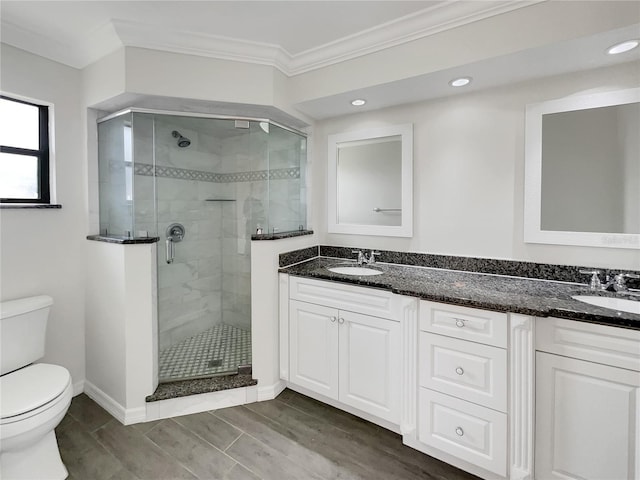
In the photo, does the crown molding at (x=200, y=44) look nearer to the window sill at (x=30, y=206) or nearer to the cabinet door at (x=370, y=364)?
the window sill at (x=30, y=206)

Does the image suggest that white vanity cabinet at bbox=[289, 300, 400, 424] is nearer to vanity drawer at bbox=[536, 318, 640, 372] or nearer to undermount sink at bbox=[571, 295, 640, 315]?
vanity drawer at bbox=[536, 318, 640, 372]

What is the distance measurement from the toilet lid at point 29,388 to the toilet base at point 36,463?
23 centimetres

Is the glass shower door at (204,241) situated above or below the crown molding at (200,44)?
below

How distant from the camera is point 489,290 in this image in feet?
5.45

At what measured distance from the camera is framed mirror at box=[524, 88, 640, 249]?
1.65 m

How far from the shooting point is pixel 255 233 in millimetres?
2318

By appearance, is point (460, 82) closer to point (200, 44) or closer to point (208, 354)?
point (200, 44)

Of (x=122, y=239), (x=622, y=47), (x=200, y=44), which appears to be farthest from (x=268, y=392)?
(x=622, y=47)

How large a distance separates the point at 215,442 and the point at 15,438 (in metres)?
0.92

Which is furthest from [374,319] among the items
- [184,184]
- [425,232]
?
[184,184]

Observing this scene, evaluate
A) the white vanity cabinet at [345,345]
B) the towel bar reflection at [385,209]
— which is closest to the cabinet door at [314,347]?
the white vanity cabinet at [345,345]

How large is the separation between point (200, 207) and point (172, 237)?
373 mm

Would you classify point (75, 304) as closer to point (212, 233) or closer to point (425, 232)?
point (212, 233)

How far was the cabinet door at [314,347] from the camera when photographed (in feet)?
6.56
